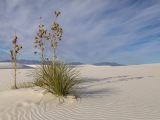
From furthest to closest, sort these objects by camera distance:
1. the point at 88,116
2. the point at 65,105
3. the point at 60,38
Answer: the point at 60,38
the point at 65,105
the point at 88,116

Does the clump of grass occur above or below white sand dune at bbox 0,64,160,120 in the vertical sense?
above

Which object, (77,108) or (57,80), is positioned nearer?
(77,108)

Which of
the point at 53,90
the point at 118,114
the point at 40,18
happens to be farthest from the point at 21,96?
the point at 40,18

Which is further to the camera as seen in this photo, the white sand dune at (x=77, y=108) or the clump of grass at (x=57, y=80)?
the clump of grass at (x=57, y=80)

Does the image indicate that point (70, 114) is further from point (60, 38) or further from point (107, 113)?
point (60, 38)

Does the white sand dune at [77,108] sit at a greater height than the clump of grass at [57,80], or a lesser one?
lesser

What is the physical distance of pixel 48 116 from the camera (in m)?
5.45

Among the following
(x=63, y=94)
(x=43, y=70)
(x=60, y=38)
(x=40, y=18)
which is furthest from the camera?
(x=40, y=18)

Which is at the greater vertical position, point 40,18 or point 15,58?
point 40,18

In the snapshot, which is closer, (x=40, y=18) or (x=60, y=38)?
(x=60, y=38)

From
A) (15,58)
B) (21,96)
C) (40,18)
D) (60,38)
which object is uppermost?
(40,18)

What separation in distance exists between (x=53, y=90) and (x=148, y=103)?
298 cm

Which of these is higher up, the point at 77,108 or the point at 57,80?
the point at 57,80

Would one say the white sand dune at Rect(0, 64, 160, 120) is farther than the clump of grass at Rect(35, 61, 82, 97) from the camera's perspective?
No
